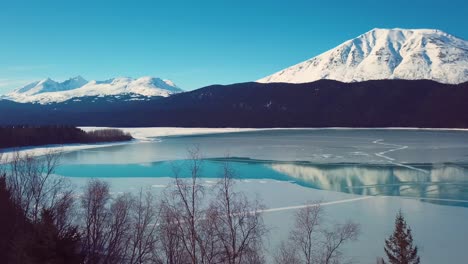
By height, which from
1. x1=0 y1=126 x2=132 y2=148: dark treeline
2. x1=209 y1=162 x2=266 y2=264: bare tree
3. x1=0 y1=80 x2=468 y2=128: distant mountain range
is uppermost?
x1=0 y1=80 x2=468 y2=128: distant mountain range

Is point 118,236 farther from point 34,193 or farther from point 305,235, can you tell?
point 305,235

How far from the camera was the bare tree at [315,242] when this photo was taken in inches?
382

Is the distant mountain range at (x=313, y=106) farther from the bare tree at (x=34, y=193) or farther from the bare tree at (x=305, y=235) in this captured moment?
the bare tree at (x=34, y=193)

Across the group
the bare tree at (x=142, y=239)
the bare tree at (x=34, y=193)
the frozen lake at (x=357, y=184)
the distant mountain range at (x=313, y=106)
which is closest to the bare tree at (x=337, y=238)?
the frozen lake at (x=357, y=184)

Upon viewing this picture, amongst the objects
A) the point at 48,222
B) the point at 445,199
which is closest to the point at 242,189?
the point at 445,199

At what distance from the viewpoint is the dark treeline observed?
48.1 metres

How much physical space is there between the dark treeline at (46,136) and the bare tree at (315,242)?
42.6 meters

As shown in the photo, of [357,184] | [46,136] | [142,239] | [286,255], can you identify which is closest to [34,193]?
[142,239]

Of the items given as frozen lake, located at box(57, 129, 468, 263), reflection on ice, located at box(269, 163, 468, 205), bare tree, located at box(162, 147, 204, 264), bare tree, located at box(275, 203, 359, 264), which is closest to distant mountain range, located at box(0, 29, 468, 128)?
frozen lake, located at box(57, 129, 468, 263)

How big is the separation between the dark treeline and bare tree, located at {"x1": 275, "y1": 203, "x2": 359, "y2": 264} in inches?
1676

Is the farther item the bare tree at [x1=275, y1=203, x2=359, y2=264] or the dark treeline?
the dark treeline

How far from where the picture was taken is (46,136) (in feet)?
174

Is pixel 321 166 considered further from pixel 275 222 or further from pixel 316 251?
pixel 316 251

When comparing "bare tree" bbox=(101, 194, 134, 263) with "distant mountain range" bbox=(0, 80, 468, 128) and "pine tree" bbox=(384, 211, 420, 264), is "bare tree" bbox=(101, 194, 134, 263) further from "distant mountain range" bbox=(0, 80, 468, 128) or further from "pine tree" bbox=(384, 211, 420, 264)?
"distant mountain range" bbox=(0, 80, 468, 128)
